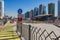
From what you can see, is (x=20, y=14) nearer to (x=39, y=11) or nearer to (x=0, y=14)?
(x=39, y=11)

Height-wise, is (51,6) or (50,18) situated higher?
(51,6)

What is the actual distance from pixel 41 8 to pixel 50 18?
2.75 m

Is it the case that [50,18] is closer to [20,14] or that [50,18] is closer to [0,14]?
[20,14]

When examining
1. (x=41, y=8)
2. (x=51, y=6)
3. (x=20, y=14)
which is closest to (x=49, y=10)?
(x=51, y=6)

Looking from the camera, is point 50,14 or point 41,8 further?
point 41,8

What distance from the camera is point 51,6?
20.2 meters

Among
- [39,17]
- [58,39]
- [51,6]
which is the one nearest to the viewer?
[58,39]

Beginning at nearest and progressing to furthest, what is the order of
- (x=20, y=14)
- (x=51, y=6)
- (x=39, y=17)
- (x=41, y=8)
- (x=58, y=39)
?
1. (x=58, y=39)
2. (x=20, y=14)
3. (x=51, y=6)
4. (x=41, y=8)
5. (x=39, y=17)

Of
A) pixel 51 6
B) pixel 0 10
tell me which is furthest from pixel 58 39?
pixel 0 10

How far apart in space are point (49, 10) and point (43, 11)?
2981 mm

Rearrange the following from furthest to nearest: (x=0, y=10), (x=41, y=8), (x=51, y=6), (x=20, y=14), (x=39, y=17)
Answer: (x=0, y=10) < (x=39, y=17) < (x=41, y=8) < (x=51, y=6) < (x=20, y=14)

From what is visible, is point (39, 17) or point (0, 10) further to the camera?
point (0, 10)

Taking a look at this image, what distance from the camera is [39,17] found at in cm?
2664

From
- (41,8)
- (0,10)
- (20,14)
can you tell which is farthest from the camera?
(0,10)
